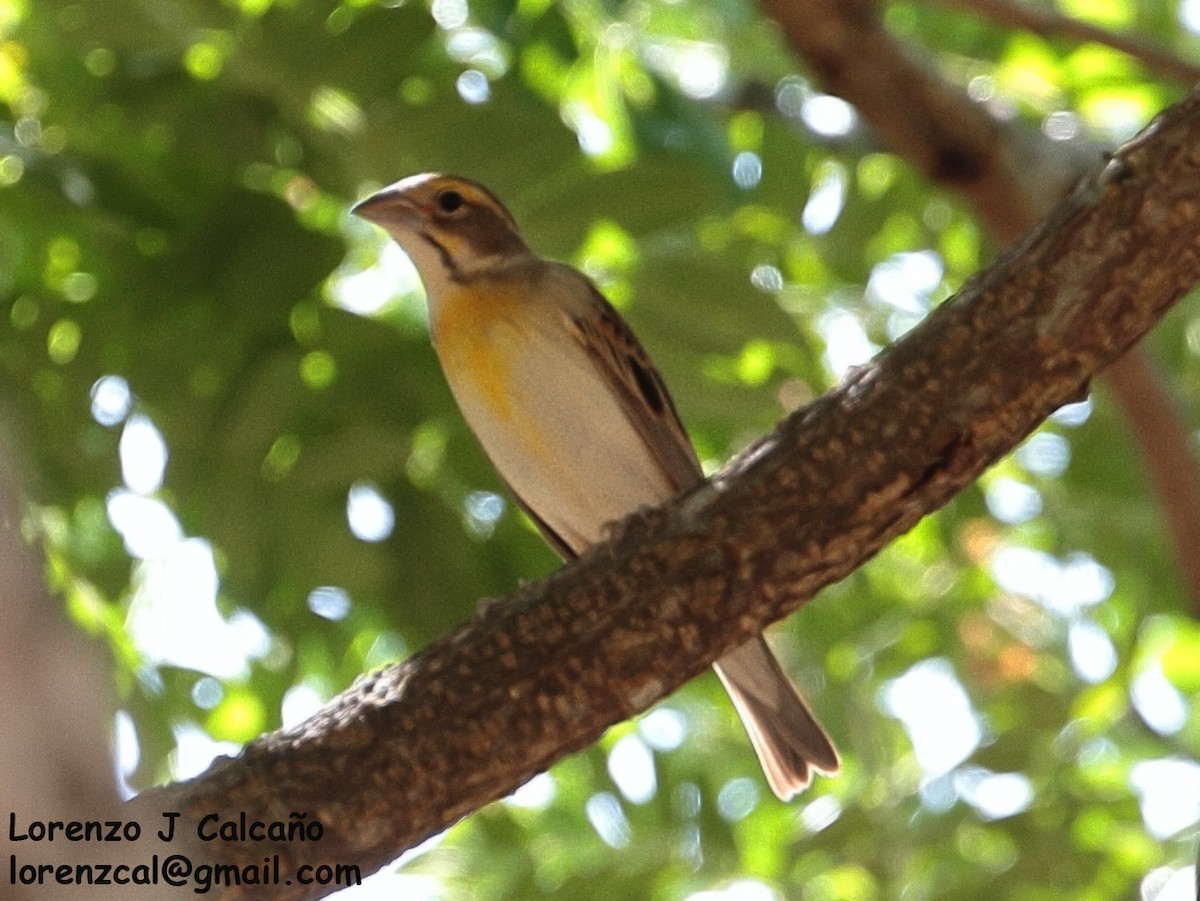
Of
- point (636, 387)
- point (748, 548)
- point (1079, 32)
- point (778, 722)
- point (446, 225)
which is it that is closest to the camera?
point (748, 548)

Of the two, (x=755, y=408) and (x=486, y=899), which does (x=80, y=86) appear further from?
(x=486, y=899)

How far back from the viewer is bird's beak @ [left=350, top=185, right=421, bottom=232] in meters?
5.30

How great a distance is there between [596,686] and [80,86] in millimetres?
2999

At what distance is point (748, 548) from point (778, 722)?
167 cm

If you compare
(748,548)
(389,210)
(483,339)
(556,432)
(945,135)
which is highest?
(389,210)

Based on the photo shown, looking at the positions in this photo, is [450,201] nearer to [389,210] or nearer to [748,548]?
[389,210]

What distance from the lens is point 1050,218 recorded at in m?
3.70

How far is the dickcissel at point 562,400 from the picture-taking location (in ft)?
17.3

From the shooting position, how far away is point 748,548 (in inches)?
148

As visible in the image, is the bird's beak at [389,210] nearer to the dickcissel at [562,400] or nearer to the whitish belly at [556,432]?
the dickcissel at [562,400]

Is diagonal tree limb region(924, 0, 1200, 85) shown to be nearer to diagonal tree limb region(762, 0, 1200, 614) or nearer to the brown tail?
diagonal tree limb region(762, 0, 1200, 614)

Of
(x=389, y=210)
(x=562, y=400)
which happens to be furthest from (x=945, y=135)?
(x=389, y=210)

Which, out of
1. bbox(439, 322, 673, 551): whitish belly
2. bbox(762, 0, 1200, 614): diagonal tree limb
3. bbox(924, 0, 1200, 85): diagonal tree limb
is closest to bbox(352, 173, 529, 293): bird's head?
bbox(439, 322, 673, 551): whitish belly

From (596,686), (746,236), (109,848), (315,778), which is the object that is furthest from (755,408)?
(109,848)
